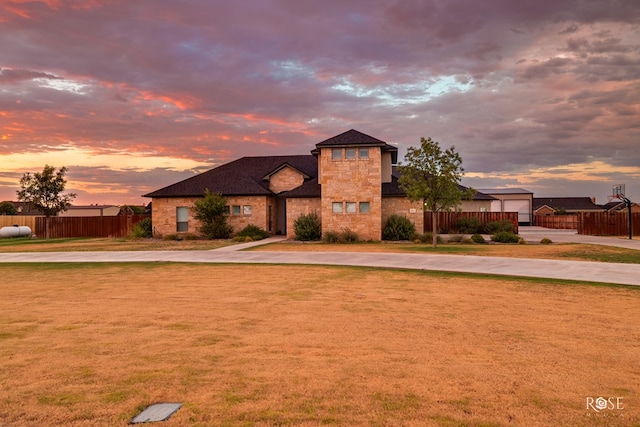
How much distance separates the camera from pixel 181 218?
36.6 m

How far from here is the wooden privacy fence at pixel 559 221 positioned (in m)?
52.3

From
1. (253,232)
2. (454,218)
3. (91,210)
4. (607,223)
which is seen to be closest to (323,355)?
(253,232)

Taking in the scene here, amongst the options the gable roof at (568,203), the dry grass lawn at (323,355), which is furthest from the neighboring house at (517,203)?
the dry grass lawn at (323,355)

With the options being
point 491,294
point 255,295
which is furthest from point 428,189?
point 255,295

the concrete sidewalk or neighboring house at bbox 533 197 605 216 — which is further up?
neighboring house at bbox 533 197 605 216

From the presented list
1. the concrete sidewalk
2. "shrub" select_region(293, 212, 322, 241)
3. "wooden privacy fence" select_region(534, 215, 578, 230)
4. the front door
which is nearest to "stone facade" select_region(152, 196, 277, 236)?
the front door

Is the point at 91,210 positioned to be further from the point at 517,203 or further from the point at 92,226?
the point at 517,203

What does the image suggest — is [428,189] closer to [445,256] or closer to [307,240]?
[445,256]

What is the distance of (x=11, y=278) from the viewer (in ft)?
49.4

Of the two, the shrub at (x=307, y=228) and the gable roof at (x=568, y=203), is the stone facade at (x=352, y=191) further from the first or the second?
the gable roof at (x=568, y=203)

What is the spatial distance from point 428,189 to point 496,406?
2127 centimetres

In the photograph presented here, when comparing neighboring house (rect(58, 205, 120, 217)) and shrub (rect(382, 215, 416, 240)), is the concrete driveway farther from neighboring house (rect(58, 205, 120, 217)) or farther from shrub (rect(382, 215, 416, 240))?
neighboring house (rect(58, 205, 120, 217))

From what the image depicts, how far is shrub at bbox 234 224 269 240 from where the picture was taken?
33.6 m

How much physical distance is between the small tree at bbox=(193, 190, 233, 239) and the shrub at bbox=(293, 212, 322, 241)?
6.54m
